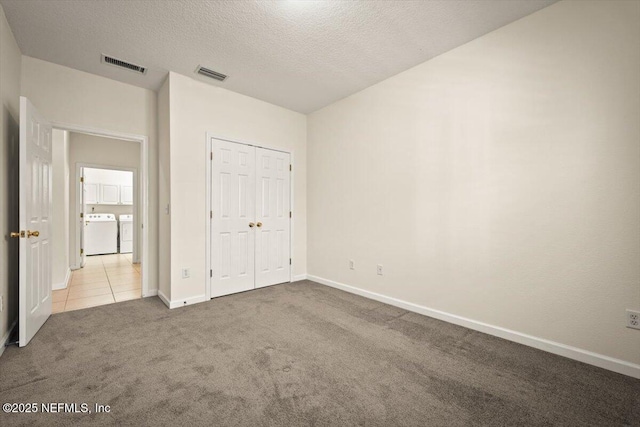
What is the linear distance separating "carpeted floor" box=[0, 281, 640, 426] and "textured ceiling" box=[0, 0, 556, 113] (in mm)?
2731

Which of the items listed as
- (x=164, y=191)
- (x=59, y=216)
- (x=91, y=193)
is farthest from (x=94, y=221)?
(x=164, y=191)

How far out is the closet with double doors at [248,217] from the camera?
361 centimetres

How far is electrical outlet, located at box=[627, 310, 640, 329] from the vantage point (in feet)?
6.10

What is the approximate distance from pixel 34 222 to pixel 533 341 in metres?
4.38

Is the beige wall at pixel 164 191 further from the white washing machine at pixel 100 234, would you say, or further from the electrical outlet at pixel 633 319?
the white washing machine at pixel 100 234

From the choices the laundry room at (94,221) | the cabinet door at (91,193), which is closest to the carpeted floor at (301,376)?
the laundry room at (94,221)

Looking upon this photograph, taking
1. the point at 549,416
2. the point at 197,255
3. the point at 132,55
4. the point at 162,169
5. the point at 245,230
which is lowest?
the point at 549,416

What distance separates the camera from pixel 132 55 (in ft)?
9.39

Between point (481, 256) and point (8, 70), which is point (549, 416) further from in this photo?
point (8, 70)

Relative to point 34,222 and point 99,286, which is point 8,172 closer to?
point 34,222

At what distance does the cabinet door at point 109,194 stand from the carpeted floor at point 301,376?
5.82 m

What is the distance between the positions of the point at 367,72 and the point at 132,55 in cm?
253

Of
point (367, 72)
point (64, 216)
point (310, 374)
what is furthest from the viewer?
point (64, 216)

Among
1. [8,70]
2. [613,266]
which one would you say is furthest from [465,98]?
[8,70]
